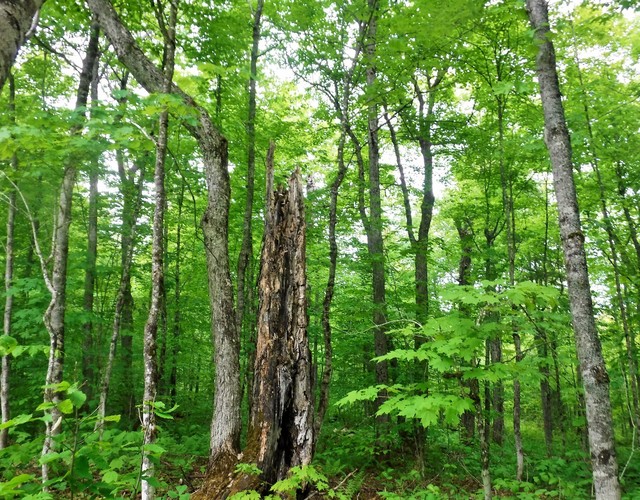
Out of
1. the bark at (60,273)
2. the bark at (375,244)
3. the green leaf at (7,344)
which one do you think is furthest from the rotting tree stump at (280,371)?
the bark at (375,244)

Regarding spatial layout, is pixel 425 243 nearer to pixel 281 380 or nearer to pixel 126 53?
pixel 281 380

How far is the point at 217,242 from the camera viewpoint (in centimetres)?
616

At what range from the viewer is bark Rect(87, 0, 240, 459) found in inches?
227

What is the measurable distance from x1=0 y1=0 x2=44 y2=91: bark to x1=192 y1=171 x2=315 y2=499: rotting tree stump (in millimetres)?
3460

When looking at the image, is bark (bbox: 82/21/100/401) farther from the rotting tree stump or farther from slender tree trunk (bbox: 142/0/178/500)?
the rotting tree stump

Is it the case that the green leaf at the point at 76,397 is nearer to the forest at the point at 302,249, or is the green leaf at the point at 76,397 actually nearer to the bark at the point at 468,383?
the forest at the point at 302,249

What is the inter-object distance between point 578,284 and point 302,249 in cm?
304

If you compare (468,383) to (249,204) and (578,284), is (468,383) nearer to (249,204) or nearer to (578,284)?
(578,284)

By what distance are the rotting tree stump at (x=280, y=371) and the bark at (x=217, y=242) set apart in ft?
2.98

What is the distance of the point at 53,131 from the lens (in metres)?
4.34

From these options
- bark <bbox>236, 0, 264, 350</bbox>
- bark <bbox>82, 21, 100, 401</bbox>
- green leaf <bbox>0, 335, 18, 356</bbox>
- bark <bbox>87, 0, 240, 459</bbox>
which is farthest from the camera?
bark <bbox>82, 21, 100, 401</bbox>

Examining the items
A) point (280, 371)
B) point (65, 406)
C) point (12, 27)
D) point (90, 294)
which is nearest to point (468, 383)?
point (280, 371)

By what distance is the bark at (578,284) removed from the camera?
3.30 m

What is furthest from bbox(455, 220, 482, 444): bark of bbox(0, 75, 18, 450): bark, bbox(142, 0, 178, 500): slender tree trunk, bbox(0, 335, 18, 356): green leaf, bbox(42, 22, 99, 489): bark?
bbox(0, 75, 18, 450): bark
